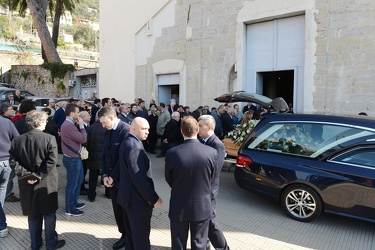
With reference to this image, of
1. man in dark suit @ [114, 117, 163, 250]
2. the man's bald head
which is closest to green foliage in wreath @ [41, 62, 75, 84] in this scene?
the man's bald head

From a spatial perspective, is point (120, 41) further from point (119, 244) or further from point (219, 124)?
point (119, 244)

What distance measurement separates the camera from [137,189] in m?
3.11

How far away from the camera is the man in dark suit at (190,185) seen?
9.58 feet

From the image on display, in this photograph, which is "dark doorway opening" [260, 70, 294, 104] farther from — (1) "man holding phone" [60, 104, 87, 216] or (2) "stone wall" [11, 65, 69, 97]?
(2) "stone wall" [11, 65, 69, 97]

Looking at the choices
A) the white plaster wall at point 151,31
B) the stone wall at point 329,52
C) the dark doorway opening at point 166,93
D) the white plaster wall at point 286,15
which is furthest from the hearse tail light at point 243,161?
the white plaster wall at point 151,31

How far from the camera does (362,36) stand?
8.70 meters

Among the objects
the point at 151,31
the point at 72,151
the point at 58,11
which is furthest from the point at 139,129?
the point at 58,11

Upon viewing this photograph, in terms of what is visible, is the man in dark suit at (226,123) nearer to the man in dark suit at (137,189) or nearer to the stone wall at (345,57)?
the stone wall at (345,57)

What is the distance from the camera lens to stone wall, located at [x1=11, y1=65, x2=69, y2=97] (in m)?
21.8

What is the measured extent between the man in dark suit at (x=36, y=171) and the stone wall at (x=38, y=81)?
19.2 m

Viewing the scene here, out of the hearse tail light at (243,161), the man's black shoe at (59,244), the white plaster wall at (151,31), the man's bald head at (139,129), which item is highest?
the white plaster wall at (151,31)

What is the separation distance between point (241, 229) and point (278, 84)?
33.1ft

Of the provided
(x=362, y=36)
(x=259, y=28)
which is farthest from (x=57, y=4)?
(x=362, y=36)

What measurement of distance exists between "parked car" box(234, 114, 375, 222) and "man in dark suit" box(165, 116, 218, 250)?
2322 millimetres
